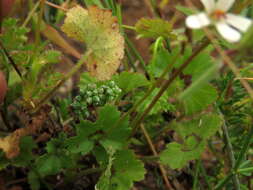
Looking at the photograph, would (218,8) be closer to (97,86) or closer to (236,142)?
(97,86)

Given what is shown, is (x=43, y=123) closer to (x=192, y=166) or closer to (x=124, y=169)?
(x=124, y=169)

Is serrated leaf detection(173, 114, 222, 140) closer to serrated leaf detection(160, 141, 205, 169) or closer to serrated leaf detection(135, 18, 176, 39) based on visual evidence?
serrated leaf detection(160, 141, 205, 169)

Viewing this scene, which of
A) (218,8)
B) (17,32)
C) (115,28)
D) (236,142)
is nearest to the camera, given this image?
(218,8)

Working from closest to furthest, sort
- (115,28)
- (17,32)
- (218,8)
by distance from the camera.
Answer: (218,8), (115,28), (17,32)

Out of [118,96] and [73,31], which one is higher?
[73,31]

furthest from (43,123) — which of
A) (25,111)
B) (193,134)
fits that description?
(193,134)

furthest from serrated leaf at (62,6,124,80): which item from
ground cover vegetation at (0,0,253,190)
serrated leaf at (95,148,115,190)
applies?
serrated leaf at (95,148,115,190)

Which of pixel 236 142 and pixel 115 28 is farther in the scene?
pixel 236 142

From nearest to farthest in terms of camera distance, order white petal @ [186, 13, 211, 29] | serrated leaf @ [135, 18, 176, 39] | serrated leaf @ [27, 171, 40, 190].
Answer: white petal @ [186, 13, 211, 29]
serrated leaf @ [135, 18, 176, 39]
serrated leaf @ [27, 171, 40, 190]

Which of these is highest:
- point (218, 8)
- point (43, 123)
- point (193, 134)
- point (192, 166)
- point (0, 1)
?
point (0, 1)
